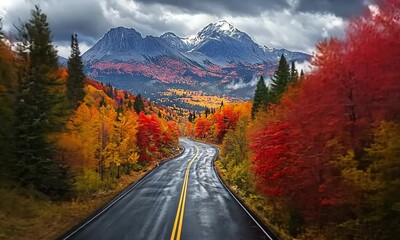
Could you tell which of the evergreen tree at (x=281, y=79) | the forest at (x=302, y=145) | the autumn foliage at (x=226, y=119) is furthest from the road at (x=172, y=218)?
the autumn foliage at (x=226, y=119)

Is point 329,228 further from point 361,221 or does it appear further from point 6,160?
point 6,160

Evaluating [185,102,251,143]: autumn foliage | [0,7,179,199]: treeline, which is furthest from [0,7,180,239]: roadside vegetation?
[185,102,251,143]: autumn foliage

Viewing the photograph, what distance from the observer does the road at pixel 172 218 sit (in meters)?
16.9

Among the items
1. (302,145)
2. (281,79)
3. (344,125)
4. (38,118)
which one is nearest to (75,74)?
(281,79)

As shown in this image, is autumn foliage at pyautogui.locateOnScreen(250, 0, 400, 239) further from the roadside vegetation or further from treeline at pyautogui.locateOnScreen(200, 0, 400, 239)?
the roadside vegetation

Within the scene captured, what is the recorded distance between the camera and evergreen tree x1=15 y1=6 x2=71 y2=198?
2325 cm

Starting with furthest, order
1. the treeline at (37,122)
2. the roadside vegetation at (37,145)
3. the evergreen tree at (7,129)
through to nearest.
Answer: the treeline at (37,122)
the evergreen tree at (7,129)
the roadside vegetation at (37,145)

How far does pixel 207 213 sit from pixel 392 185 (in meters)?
13.5

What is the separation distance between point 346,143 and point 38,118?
716 inches

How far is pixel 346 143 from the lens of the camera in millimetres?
14180

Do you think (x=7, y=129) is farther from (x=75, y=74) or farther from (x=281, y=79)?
(x=281, y=79)

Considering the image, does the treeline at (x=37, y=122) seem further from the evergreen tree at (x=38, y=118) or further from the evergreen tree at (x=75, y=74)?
the evergreen tree at (x=75, y=74)

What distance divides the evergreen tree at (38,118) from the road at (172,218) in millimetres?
4298

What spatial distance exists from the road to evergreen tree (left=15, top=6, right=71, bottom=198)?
4.30 meters
